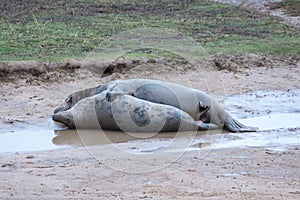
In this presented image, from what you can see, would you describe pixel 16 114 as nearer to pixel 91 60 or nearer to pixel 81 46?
pixel 91 60

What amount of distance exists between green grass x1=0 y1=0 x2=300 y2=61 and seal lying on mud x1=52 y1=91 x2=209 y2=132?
305cm

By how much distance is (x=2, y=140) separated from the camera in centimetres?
850

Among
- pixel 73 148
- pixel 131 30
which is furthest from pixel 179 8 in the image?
pixel 73 148

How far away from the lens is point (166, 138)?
28.4 feet

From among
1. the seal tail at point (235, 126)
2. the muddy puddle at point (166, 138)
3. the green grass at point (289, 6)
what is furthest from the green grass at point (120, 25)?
the seal tail at point (235, 126)

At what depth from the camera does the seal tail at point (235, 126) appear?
9.05m

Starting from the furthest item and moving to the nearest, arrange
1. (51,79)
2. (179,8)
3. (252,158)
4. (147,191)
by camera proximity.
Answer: (179,8)
(51,79)
(252,158)
(147,191)

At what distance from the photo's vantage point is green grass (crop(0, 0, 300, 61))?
13047mm

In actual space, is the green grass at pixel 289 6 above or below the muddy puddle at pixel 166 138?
below

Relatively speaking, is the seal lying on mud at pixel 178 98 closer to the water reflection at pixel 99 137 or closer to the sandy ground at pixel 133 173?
the water reflection at pixel 99 137

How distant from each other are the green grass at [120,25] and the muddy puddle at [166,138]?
3.21 meters

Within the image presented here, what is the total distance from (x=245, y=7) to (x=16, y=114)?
11493 mm

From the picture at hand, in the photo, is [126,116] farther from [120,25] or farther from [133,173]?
[120,25]

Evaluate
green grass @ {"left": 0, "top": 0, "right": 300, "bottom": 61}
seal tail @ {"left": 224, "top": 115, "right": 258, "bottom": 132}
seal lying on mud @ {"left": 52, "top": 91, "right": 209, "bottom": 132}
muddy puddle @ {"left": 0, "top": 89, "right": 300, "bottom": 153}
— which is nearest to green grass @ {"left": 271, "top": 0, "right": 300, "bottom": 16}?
green grass @ {"left": 0, "top": 0, "right": 300, "bottom": 61}
